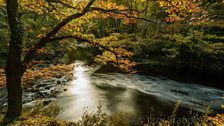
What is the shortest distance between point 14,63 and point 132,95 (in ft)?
33.9

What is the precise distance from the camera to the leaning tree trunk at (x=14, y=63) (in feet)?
25.8

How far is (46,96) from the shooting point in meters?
16.1

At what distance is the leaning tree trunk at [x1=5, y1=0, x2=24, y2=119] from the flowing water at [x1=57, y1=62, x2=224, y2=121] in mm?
3986

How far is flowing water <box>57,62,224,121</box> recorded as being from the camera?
13.9 metres

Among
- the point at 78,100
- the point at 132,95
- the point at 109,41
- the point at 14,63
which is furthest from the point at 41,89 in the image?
the point at 109,41

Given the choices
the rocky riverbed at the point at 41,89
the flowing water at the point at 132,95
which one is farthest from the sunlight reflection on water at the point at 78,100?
the rocky riverbed at the point at 41,89

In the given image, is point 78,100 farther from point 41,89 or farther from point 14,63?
point 14,63

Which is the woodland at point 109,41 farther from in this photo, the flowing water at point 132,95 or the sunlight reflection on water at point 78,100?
the flowing water at point 132,95

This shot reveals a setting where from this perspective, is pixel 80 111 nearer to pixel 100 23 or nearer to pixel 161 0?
pixel 161 0

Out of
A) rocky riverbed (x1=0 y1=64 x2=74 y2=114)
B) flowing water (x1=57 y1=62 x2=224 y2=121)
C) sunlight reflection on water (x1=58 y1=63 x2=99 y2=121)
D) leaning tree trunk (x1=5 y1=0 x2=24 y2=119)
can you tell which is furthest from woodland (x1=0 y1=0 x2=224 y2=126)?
flowing water (x1=57 y1=62 x2=224 y2=121)

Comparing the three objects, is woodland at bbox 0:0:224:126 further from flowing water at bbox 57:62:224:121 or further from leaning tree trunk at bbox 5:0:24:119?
flowing water at bbox 57:62:224:121

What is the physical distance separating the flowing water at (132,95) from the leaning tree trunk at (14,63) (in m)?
3.99

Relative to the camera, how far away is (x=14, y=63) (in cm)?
809

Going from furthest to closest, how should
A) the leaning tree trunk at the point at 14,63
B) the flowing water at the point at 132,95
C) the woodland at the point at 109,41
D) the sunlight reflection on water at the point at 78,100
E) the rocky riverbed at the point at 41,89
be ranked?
the flowing water at the point at 132,95, the rocky riverbed at the point at 41,89, the sunlight reflection on water at the point at 78,100, the woodland at the point at 109,41, the leaning tree trunk at the point at 14,63
